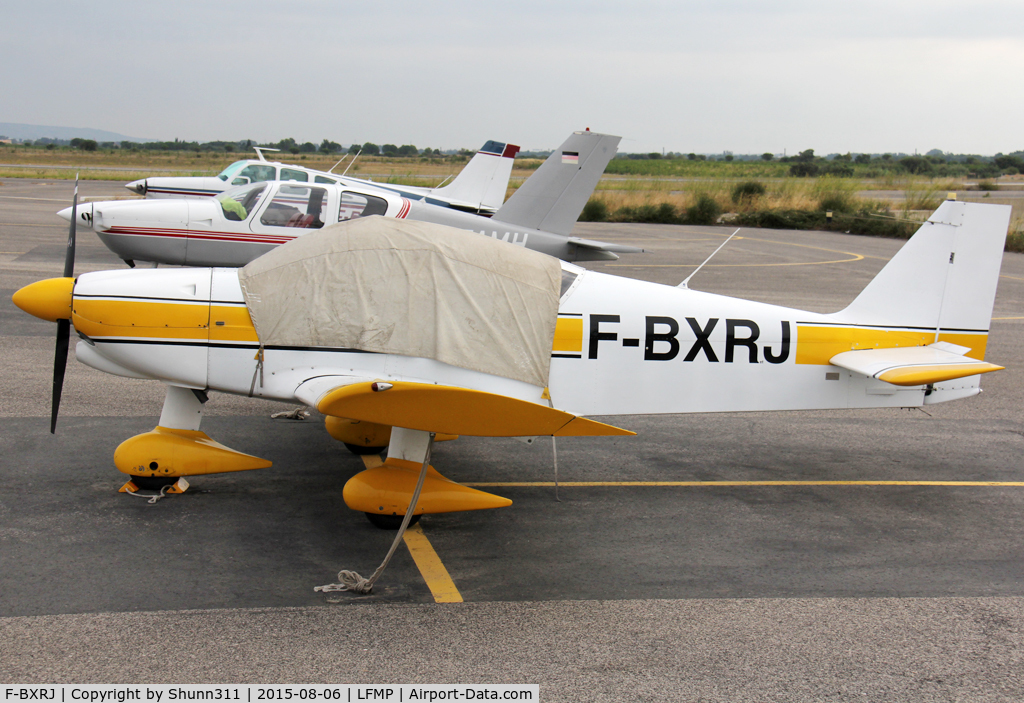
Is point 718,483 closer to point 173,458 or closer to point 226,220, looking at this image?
point 173,458

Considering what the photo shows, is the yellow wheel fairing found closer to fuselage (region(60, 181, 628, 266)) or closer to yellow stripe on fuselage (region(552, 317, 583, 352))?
yellow stripe on fuselage (region(552, 317, 583, 352))

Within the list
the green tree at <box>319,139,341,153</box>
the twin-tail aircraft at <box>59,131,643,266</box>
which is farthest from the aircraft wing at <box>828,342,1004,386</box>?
the green tree at <box>319,139,341,153</box>

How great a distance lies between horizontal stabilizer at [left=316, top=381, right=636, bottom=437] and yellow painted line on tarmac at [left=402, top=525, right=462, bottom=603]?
907 mm

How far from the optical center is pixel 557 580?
477 centimetres

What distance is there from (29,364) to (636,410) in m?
7.16

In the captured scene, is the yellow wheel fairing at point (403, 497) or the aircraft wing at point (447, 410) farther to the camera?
the yellow wheel fairing at point (403, 497)

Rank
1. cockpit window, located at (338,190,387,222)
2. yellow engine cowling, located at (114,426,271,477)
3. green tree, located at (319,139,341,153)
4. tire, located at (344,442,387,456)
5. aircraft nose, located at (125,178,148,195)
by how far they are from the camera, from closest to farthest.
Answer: yellow engine cowling, located at (114,426,271,477)
tire, located at (344,442,387,456)
cockpit window, located at (338,190,387,222)
aircraft nose, located at (125,178,148,195)
green tree, located at (319,139,341,153)

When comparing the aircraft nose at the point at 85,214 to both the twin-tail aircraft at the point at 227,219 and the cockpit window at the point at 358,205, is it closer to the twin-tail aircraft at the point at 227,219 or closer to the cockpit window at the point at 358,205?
the twin-tail aircraft at the point at 227,219

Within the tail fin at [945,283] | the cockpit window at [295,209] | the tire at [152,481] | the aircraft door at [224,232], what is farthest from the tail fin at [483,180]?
the tire at [152,481]

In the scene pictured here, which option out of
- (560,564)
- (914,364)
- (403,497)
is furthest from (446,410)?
(914,364)

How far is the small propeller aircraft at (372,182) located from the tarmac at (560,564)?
8497 millimetres

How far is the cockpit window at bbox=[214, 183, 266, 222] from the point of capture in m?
11.1

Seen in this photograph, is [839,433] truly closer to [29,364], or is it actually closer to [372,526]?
[372,526]

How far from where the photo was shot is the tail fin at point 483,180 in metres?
19.0
